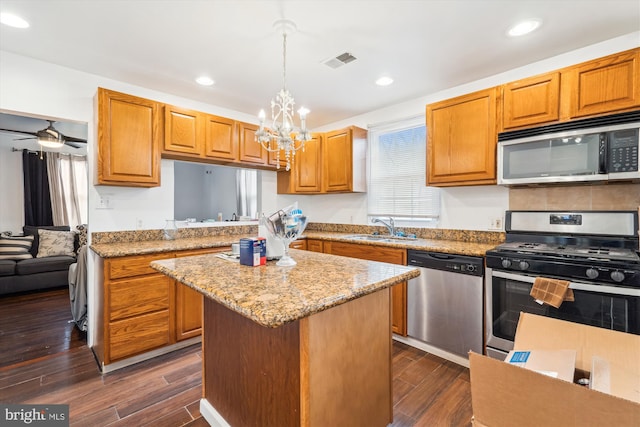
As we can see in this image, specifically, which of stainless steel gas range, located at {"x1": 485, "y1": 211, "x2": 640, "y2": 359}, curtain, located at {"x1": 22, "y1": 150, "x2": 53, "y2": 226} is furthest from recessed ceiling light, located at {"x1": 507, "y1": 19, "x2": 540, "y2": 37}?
curtain, located at {"x1": 22, "y1": 150, "x2": 53, "y2": 226}

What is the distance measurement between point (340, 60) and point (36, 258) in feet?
16.7

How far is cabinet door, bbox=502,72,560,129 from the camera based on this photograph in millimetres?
2174

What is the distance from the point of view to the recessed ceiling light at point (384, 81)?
2.80 metres

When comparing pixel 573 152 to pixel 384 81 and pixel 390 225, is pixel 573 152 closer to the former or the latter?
pixel 384 81

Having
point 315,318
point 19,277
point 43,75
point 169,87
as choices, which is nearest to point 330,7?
point 315,318

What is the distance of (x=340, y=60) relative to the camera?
247cm

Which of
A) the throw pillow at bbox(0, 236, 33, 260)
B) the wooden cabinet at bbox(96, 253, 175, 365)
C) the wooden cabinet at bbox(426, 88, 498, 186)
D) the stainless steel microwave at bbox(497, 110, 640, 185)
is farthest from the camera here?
the throw pillow at bbox(0, 236, 33, 260)

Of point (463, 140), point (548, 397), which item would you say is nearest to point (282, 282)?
point (548, 397)

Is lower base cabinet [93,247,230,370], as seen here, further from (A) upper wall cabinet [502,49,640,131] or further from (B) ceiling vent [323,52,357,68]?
(A) upper wall cabinet [502,49,640,131]

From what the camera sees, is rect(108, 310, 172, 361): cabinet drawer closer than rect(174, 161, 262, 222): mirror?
Yes

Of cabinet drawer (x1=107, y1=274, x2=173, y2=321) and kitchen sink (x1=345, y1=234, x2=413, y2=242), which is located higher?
kitchen sink (x1=345, y1=234, x2=413, y2=242)

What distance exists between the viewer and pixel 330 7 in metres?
1.82

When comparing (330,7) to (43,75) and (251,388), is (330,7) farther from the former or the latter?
(43,75)

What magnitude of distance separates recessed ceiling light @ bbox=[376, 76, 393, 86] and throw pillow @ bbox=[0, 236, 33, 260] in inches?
212
